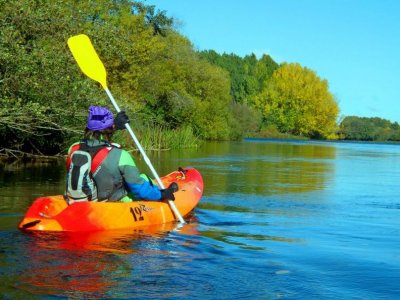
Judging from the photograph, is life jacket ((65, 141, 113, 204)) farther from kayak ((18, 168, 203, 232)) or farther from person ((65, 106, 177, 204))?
kayak ((18, 168, 203, 232))

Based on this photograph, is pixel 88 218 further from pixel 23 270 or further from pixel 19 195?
pixel 19 195

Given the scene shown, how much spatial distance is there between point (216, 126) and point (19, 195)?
38.2 metres

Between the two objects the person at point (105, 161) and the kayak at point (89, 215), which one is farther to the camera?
→ the person at point (105, 161)

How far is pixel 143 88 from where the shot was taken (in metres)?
35.6

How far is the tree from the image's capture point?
246 ft

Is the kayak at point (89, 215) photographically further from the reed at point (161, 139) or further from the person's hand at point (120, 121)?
the reed at point (161, 139)

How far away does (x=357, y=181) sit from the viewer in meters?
14.8

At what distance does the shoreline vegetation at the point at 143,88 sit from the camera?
432 inches

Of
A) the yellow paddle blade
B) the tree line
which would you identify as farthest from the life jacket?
the tree line

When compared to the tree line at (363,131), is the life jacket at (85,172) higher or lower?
lower

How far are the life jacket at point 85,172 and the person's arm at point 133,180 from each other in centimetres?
19

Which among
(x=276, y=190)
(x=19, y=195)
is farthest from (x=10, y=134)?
(x=276, y=190)

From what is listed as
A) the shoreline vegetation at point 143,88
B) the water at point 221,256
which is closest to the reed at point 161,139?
the shoreline vegetation at point 143,88

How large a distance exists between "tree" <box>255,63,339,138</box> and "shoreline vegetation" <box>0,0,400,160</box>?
0.46 ft
